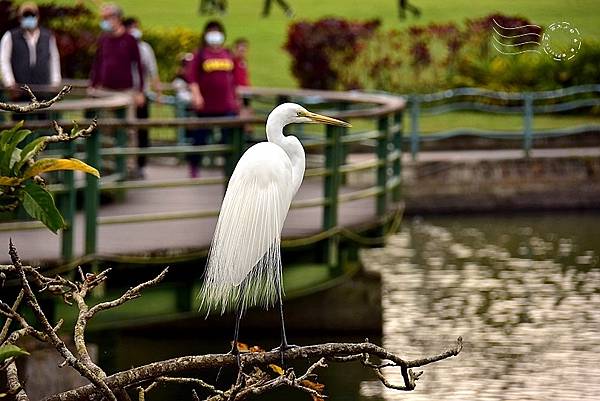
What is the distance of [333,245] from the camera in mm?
11781

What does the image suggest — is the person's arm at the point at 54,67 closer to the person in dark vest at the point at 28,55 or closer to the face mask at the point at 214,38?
the person in dark vest at the point at 28,55

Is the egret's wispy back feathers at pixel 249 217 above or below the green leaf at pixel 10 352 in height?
above

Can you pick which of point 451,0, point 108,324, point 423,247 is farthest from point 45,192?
point 451,0

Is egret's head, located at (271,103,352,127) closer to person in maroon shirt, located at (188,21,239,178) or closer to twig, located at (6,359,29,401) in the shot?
twig, located at (6,359,29,401)

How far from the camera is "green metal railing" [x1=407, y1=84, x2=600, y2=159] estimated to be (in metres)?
20.5

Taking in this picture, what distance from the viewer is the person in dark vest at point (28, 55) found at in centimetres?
1438

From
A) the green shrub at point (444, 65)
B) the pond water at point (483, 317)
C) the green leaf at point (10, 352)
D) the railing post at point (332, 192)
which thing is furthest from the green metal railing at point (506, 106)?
the green leaf at point (10, 352)

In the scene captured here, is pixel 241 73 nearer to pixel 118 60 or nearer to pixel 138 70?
pixel 138 70

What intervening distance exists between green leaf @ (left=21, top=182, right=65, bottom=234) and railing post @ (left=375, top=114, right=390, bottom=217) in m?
7.26

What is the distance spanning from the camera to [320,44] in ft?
79.0

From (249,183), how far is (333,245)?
5.28 metres

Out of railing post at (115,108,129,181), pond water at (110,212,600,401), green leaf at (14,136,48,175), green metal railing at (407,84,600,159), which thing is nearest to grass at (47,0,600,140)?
green metal railing at (407,84,600,159)

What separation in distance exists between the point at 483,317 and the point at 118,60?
4188 mm

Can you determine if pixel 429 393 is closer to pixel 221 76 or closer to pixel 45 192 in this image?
pixel 221 76
